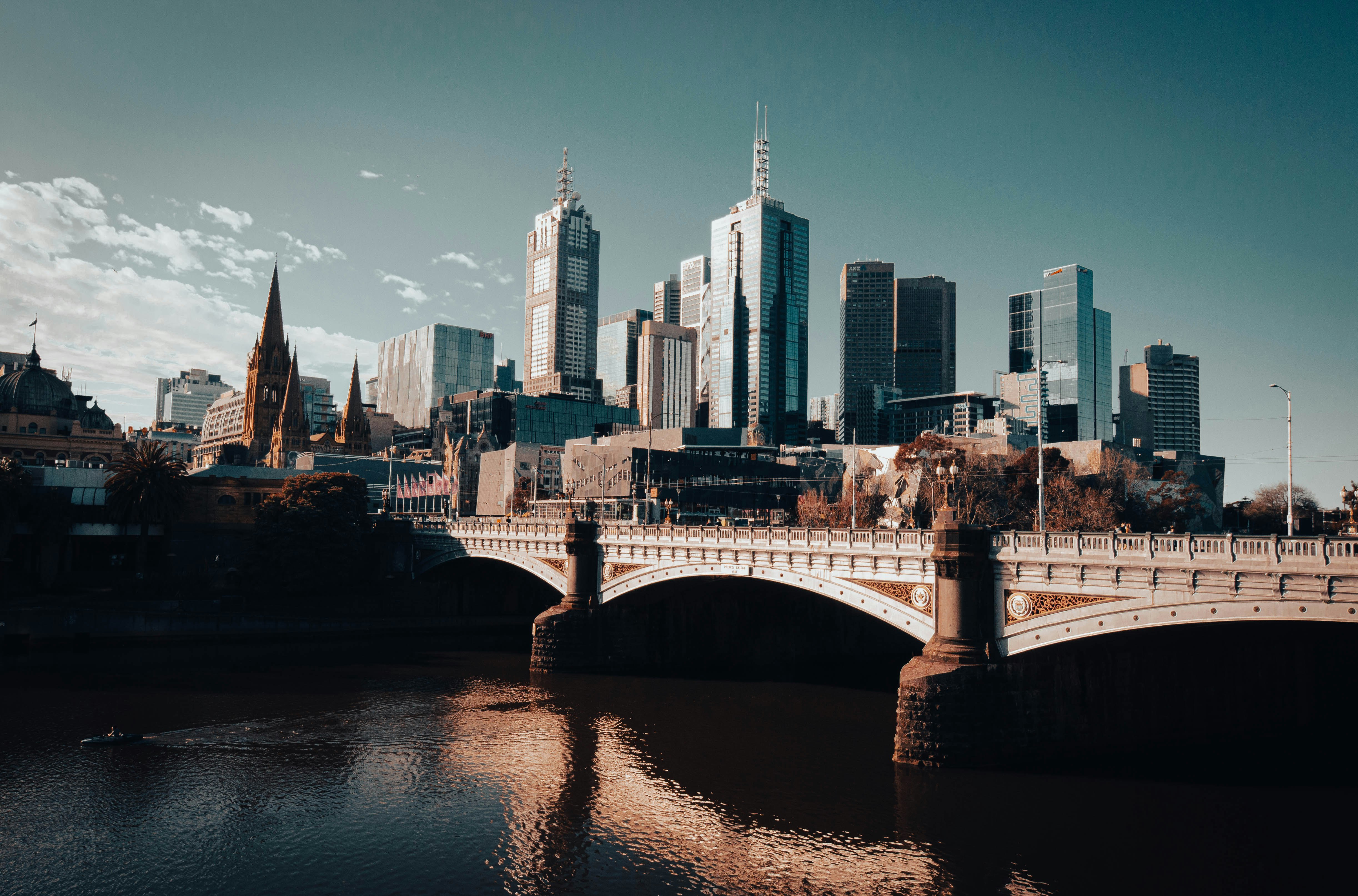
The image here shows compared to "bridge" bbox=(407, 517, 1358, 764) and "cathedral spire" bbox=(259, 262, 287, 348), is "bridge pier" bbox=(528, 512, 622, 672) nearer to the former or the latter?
"bridge" bbox=(407, 517, 1358, 764)

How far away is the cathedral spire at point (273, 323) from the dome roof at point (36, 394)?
52415mm

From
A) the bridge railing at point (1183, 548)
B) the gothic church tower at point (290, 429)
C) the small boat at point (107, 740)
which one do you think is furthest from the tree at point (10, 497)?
the gothic church tower at point (290, 429)

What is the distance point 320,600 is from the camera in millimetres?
82750

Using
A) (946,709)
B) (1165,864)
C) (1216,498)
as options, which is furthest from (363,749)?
(1216,498)

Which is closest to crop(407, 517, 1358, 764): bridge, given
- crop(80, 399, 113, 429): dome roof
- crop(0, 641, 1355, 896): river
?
crop(0, 641, 1355, 896): river

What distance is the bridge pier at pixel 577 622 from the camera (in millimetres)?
63094

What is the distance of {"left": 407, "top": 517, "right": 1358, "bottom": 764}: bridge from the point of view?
32594 millimetres

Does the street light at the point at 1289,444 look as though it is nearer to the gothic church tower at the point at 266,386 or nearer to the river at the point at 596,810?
the river at the point at 596,810

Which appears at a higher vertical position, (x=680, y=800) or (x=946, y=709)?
(x=946, y=709)

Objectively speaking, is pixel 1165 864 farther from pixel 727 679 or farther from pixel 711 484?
pixel 711 484

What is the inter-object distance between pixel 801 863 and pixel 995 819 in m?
8.11

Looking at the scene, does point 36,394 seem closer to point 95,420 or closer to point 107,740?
point 95,420

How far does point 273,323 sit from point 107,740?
158m

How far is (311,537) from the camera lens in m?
84.6
